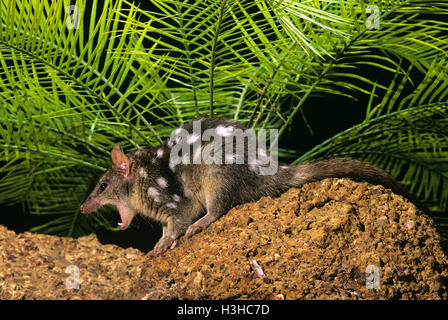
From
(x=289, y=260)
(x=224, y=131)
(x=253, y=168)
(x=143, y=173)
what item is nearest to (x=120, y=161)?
(x=143, y=173)

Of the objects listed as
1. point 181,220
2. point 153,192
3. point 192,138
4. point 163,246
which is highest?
point 192,138

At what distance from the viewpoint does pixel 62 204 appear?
280cm

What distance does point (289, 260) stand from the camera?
182 cm

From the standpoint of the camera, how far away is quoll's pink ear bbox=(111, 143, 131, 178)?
2.28 metres

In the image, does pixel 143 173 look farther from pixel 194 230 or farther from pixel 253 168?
pixel 253 168

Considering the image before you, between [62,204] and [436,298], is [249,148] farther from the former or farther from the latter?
[62,204]

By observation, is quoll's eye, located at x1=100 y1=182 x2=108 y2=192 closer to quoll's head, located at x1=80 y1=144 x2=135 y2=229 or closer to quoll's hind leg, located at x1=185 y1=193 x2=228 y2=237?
quoll's head, located at x1=80 y1=144 x2=135 y2=229

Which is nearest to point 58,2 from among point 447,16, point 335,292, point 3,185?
point 3,185

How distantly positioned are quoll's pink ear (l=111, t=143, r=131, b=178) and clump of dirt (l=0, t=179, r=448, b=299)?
442 mm

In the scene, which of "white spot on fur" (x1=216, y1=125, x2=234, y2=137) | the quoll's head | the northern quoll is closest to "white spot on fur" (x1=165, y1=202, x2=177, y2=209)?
the northern quoll

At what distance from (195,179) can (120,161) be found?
0.37m

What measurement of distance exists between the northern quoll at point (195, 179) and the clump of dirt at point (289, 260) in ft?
0.17
